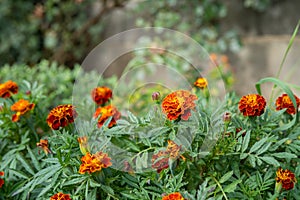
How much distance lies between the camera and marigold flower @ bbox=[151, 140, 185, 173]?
95cm

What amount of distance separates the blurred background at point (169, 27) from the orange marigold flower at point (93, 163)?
1668mm

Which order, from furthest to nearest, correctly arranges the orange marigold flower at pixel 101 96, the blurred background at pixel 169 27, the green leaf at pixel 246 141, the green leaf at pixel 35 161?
the blurred background at pixel 169 27
the orange marigold flower at pixel 101 96
the green leaf at pixel 35 161
the green leaf at pixel 246 141

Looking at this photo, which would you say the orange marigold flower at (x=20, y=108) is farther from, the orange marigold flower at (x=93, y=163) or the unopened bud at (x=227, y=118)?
the unopened bud at (x=227, y=118)

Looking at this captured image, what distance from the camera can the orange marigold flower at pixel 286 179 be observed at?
966 millimetres

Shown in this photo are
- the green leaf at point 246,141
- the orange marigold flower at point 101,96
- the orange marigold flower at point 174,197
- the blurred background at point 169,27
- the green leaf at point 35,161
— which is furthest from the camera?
the blurred background at point 169,27

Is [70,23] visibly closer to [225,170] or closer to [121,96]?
[121,96]

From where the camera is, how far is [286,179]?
38.0 inches

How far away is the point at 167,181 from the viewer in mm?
983

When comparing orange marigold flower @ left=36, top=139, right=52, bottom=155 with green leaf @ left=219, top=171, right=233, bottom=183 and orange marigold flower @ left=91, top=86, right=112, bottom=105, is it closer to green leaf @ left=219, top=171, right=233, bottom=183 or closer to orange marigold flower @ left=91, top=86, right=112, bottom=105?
orange marigold flower @ left=91, top=86, right=112, bottom=105

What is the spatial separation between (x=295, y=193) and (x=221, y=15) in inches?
84.3

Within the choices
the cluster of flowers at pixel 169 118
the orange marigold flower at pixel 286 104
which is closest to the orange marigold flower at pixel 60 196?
the cluster of flowers at pixel 169 118

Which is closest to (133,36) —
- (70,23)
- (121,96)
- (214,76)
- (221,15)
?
(70,23)

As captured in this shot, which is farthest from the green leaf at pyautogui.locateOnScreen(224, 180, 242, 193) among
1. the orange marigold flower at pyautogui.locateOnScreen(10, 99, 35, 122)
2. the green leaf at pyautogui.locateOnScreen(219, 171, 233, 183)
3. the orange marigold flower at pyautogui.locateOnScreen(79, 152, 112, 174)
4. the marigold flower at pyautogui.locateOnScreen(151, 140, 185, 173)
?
the orange marigold flower at pyautogui.locateOnScreen(10, 99, 35, 122)

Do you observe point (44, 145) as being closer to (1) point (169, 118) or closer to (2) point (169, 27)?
(1) point (169, 118)
